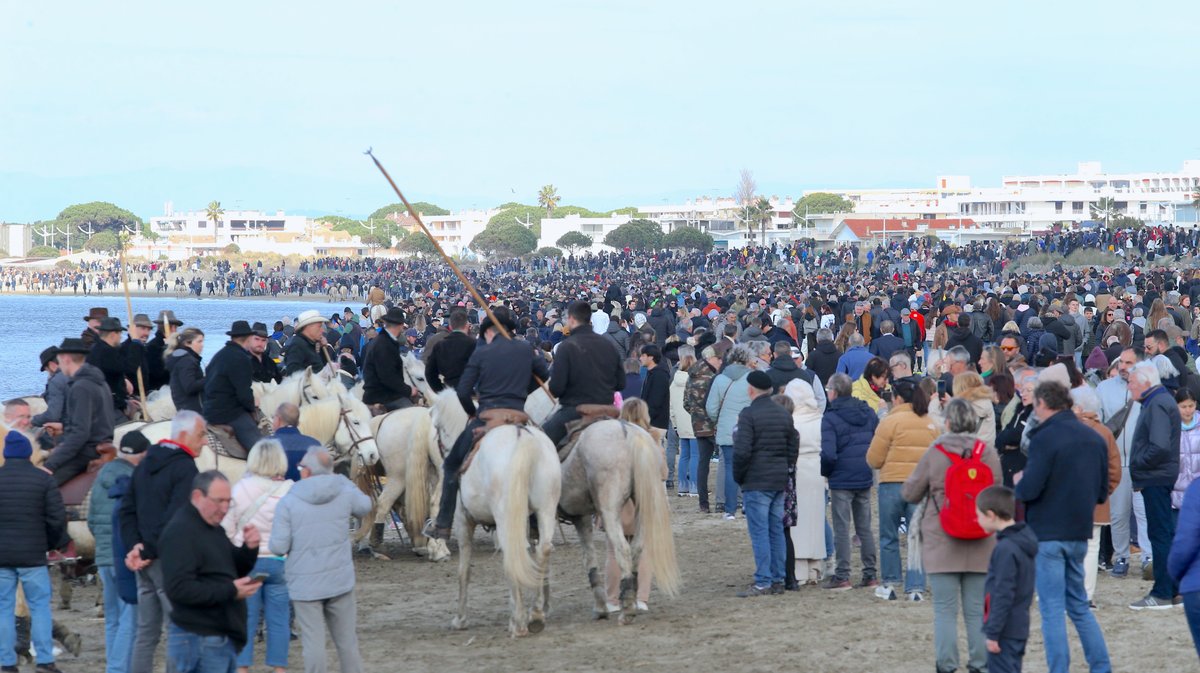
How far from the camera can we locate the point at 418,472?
1312 cm

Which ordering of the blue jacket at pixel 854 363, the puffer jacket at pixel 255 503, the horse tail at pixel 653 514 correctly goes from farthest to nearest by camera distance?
the blue jacket at pixel 854 363 → the horse tail at pixel 653 514 → the puffer jacket at pixel 255 503

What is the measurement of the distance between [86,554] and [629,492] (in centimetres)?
421

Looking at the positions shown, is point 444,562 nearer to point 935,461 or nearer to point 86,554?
point 86,554

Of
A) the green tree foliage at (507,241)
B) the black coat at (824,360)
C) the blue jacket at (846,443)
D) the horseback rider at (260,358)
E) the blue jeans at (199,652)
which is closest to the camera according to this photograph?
the blue jeans at (199,652)

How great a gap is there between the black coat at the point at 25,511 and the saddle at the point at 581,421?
139 inches

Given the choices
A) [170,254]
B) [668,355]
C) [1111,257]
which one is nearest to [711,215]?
[170,254]

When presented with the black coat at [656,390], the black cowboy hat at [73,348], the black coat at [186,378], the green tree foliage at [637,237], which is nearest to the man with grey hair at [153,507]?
the black cowboy hat at [73,348]

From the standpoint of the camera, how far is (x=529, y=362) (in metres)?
10.8

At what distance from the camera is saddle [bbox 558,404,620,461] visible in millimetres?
10719

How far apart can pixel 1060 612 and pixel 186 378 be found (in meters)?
6.91

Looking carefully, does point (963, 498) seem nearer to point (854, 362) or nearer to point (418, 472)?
point (418, 472)

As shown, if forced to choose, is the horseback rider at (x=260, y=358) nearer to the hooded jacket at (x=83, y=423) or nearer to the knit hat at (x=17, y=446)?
the hooded jacket at (x=83, y=423)

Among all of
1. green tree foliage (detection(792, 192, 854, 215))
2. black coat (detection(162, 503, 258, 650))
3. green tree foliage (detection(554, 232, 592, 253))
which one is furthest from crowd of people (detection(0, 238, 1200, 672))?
green tree foliage (detection(792, 192, 854, 215))

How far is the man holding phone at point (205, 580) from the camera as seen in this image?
7031 millimetres
